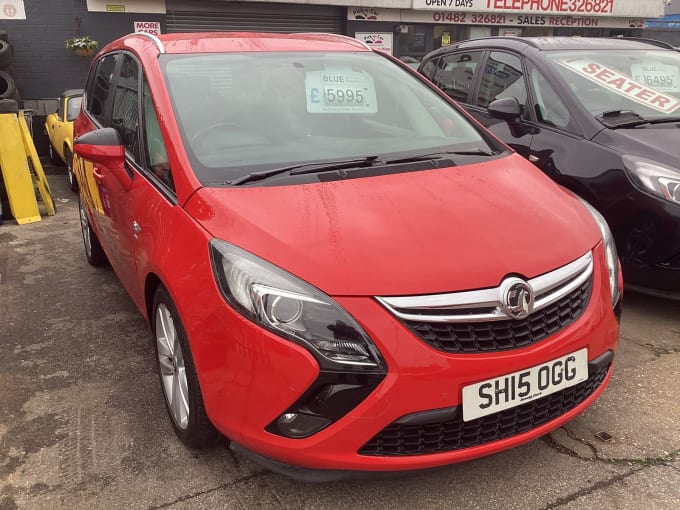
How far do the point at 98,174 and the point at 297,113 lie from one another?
1394 mm

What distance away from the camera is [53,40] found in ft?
Result: 37.8

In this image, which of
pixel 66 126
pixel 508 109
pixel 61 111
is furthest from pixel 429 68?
pixel 61 111

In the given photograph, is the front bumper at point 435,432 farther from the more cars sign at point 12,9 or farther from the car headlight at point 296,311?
the more cars sign at point 12,9

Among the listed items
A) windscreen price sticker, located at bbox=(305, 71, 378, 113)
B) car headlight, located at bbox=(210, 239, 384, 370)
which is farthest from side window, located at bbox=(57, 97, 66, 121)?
car headlight, located at bbox=(210, 239, 384, 370)

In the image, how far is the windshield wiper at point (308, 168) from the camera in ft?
7.79

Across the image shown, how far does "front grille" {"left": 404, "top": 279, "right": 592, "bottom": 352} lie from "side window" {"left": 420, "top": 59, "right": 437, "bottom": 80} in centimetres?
413

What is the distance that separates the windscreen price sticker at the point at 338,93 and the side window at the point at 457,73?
7.53 feet

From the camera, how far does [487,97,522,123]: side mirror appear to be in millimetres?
4180

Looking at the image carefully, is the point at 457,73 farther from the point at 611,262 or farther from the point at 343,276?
the point at 343,276

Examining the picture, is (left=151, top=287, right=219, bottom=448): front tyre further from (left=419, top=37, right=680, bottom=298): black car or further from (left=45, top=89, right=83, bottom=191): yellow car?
(left=45, top=89, right=83, bottom=191): yellow car

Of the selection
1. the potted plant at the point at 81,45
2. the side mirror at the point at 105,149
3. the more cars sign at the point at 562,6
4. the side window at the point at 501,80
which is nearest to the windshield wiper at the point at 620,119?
the side window at the point at 501,80

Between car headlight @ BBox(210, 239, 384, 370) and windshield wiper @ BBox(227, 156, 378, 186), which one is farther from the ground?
windshield wiper @ BBox(227, 156, 378, 186)

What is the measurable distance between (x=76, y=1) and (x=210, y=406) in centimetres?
1184

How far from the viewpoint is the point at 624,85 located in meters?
4.26
